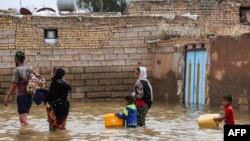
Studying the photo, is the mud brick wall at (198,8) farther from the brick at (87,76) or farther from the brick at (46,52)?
the brick at (46,52)

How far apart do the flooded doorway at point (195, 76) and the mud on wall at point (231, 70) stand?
1.74ft

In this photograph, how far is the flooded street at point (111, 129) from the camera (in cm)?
995

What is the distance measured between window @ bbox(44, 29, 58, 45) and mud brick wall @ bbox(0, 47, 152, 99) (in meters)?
0.34

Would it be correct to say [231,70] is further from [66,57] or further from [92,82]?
[66,57]

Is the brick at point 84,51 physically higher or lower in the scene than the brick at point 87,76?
higher

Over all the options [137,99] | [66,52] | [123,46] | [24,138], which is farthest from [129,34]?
[24,138]

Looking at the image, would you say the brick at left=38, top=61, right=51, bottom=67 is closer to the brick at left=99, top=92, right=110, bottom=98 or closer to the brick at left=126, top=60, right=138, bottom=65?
the brick at left=99, top=92, right=110, bottom=98

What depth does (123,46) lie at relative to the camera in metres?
20.8

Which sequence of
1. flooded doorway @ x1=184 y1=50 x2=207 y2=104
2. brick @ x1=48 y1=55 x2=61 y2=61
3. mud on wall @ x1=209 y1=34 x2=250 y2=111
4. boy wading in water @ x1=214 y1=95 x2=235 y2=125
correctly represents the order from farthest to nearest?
brick @ x1=48 y1=55 x2=61 y2=61
flooded doorway @ x1=184 y1=50 x2=207 y2=104
mud on wall @ x1=209 y1=34 x2=250 y2=111
boy wading in water @ x1=214 y1=95 x2=235 y2=125

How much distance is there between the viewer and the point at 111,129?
1106cm

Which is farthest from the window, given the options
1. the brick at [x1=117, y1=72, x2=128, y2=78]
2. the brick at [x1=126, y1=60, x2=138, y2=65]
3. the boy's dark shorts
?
the boy's dark shorts

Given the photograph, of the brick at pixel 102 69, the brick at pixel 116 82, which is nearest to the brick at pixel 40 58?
the brick at pixel 102 69

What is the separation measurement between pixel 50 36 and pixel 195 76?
5935mm

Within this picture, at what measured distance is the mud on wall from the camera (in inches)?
599
